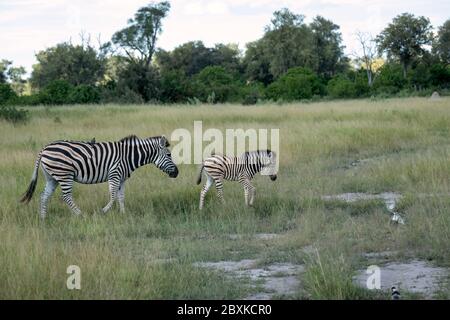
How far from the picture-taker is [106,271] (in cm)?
518

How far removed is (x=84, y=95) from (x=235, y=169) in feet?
91.7

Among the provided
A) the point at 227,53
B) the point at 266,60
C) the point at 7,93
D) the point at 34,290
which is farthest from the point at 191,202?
the point at 227,53

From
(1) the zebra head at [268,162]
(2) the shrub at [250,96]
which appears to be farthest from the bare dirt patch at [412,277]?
(2) the shrub at [250,96]

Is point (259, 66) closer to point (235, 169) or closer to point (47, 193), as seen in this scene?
point (235, 169)

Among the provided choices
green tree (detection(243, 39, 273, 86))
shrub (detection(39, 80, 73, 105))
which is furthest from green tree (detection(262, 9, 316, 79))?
shrub (detection(39, 80, 73, 105))

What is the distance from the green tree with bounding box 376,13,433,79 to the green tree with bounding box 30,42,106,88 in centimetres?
2367

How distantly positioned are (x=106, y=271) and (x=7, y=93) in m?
33.9

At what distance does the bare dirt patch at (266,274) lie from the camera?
5.23m

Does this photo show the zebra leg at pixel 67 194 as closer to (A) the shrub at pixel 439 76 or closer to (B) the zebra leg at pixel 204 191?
(B) the zebra leg at pixel 204 191

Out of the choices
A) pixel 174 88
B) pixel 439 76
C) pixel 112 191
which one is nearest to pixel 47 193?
pixel 112 191

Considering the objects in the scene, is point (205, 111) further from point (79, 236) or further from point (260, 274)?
point (260, 274)

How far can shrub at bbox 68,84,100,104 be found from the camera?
34.8m

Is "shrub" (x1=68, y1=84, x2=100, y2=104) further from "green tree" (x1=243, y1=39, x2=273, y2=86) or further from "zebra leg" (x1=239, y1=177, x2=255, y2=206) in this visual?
"zebra leg" (x1=239, y1=177, x2=255, y2=206)

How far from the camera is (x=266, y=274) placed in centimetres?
577
